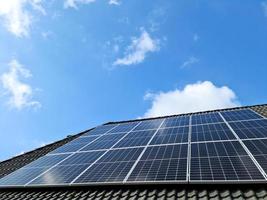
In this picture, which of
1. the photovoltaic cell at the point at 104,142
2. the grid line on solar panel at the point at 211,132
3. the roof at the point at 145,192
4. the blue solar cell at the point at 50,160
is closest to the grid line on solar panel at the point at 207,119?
the grid line on solar panel at the point at 211,132

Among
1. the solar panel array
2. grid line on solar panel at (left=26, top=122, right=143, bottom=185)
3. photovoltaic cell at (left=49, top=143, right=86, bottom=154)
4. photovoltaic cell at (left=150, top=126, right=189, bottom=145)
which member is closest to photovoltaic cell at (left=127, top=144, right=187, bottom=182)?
the solar panel array

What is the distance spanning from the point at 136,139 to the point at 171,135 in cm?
144

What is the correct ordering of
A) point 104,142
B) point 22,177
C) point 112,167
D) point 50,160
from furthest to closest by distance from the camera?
1. point 104,142
2. point 50,160
3. point 22,177
4. point 112,167

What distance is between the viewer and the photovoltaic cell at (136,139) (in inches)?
450

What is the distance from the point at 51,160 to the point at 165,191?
20.0ft

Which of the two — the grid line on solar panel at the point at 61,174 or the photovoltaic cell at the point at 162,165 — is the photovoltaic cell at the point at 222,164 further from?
the grid line on solar panel at the point at 61,174

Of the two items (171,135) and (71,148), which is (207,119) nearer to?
(171,135)

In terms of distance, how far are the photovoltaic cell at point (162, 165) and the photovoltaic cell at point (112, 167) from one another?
338 millimetres

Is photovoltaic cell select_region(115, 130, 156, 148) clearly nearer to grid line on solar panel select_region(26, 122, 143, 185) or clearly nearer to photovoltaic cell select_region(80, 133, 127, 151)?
photovoltaic cell select_region(80, 133, 127, 151)

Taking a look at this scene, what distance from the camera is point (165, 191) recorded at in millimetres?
7355

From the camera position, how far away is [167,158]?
29.4ft

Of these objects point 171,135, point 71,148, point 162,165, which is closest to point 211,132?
point 171,135

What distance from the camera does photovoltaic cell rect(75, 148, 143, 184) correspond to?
863 cm

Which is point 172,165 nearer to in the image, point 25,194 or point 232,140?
point 232,140
